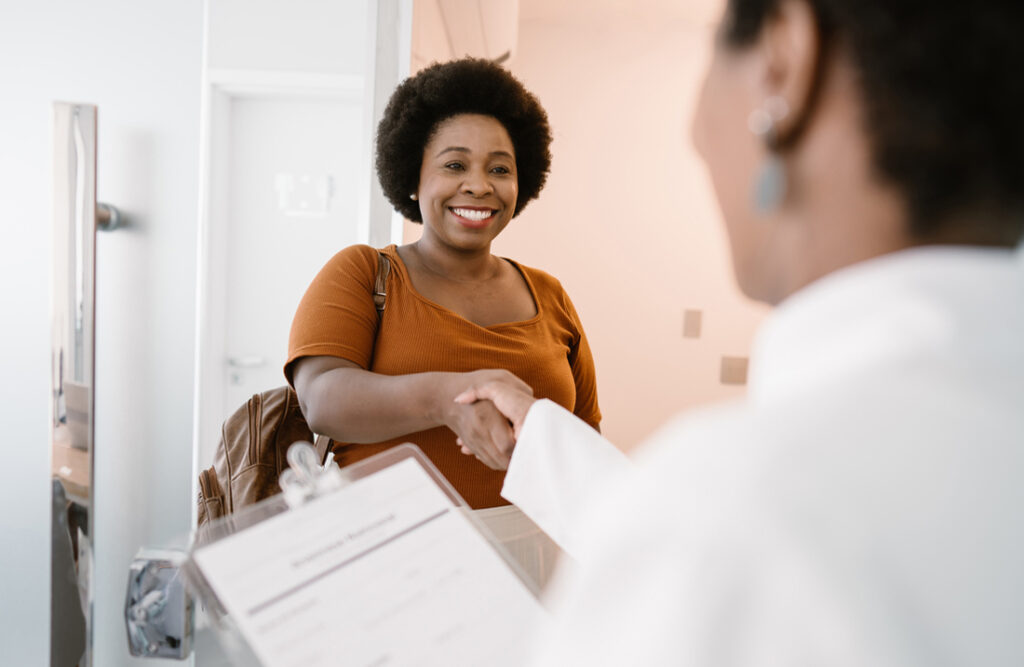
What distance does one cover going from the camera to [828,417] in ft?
0.91

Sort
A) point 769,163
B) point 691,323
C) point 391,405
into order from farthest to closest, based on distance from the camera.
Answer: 1. point 691,323
2. point 391,405
3. point 769,163

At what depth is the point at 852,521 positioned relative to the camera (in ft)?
0.85

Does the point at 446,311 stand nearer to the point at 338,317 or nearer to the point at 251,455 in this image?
the point at 338,317

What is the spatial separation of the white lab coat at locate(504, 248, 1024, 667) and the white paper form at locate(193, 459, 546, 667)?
0.98 feet

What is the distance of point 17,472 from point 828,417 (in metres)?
1.87

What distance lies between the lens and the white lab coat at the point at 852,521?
0.26 meters

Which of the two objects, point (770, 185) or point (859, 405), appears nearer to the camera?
point (859, 405)

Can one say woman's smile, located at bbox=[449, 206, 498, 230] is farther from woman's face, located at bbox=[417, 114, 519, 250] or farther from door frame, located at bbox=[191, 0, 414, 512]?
door frame, located at bbox=[191, 0, 414, 512]

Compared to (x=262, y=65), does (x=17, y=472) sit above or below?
below

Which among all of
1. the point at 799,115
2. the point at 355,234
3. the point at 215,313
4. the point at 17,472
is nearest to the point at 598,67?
the point at 355,234

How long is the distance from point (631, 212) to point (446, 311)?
2.36 metres

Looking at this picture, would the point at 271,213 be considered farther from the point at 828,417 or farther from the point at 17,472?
the point at 828,417

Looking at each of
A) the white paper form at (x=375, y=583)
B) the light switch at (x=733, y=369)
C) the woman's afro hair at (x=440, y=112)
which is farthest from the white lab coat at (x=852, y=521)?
the light switch at (x=733, y=369)

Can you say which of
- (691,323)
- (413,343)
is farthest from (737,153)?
(691,323)
